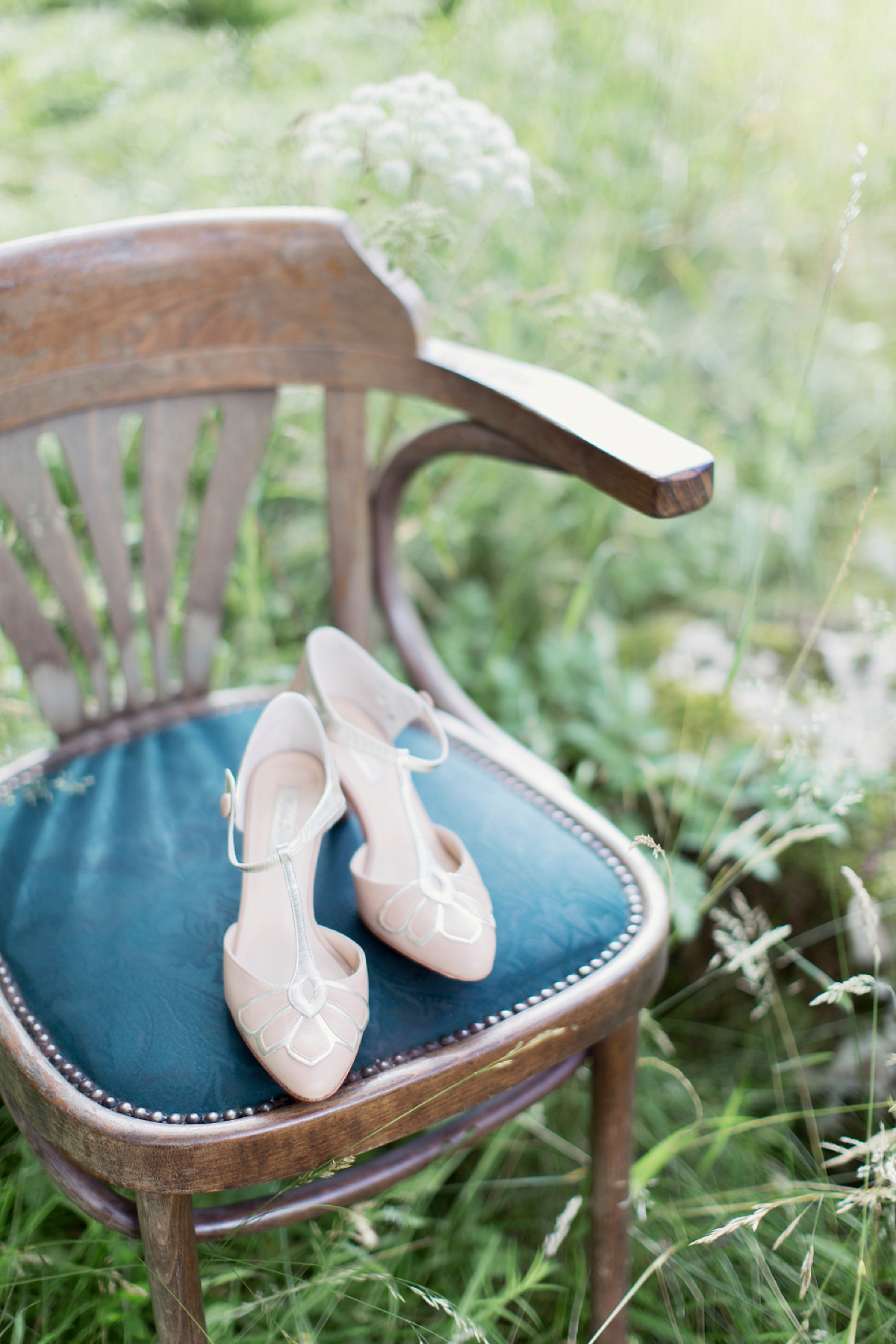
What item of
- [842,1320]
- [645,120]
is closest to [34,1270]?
[842,1320]

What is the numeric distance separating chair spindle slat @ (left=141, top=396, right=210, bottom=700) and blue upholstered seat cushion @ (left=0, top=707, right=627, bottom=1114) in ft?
0.57

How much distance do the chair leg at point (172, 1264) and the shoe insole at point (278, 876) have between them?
169mm

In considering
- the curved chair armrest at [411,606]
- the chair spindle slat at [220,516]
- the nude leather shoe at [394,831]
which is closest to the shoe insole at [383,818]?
the nude leather shoe at [394,831]

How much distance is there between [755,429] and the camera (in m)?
1.97

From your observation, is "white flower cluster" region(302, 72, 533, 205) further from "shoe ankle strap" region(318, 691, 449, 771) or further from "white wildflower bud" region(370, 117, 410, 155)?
"shoe ankle strap" region(318, 691, 449, 771)

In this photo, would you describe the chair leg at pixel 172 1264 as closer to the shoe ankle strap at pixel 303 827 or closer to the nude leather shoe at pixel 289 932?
the nude leather shoe at pixel 289 932

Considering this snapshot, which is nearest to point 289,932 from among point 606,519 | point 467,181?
point 467,181

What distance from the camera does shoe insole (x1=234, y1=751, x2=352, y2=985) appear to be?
28.7 inches

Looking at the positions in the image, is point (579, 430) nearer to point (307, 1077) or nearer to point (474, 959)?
point (474, 959)

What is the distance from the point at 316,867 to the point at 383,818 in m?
0.08

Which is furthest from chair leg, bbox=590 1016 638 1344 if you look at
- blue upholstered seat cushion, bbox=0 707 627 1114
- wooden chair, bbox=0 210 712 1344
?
blue upholstered seat cushion, bbox=0 707 627 1114

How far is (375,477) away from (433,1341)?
936 millimetres

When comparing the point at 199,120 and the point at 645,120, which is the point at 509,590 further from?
the point at 199,120

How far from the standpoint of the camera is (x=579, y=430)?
77 cm
